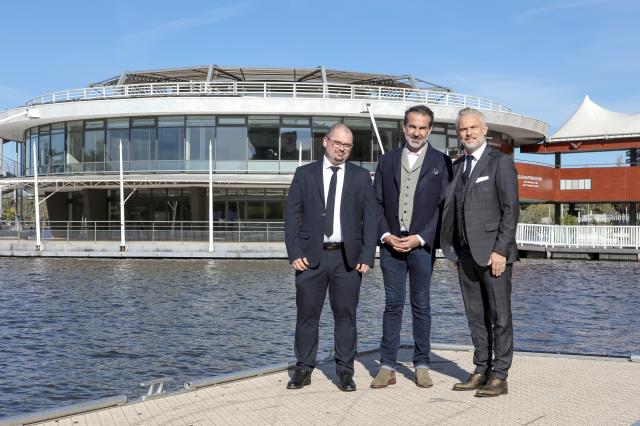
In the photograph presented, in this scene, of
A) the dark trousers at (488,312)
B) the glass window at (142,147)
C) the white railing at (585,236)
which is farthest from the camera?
the glass window at (142,147)

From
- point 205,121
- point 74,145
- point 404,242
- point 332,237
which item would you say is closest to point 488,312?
point 404,242

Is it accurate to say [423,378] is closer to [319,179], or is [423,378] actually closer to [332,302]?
[332,302]

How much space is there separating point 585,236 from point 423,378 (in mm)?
28725

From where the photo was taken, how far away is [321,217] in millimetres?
5746

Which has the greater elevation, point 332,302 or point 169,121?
point 169,121

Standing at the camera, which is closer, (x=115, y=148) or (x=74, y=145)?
(x=115, y=148)

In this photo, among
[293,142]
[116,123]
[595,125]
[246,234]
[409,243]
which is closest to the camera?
[409,243]

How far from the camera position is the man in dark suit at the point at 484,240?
549 centimetres

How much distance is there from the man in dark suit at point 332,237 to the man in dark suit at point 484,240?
68cm

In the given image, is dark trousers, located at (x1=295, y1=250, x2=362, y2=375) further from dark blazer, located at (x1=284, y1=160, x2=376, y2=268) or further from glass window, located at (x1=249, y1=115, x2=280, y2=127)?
glass window, located at (x1=249, y1=115, x2=280, y2=127)

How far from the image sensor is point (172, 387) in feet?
27.0

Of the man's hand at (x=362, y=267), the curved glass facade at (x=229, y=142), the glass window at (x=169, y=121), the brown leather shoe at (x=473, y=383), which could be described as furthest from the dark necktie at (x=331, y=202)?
the glass window at (x=169, y=121)

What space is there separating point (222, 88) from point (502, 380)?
33.2 metres

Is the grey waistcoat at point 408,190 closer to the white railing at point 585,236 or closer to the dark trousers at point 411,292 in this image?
the dark trousers at point 411,292
